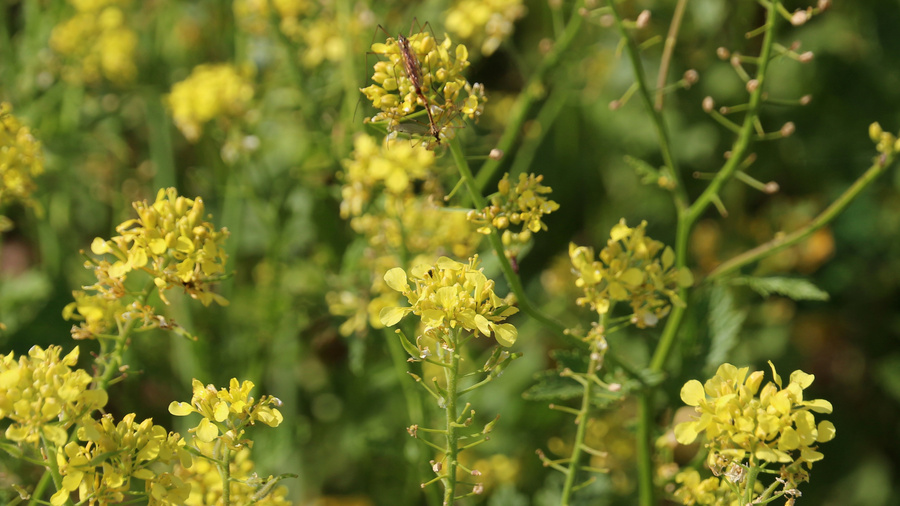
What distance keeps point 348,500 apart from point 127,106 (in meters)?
2.19

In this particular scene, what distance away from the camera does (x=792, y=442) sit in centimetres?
129

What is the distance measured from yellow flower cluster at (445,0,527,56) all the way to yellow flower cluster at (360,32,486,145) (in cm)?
121

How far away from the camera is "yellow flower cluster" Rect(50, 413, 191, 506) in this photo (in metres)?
1.34

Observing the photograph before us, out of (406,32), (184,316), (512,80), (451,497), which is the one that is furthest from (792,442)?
(512,80)

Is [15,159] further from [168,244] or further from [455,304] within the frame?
[455,304]

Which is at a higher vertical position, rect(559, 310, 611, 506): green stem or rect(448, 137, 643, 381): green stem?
rect(448, 137, 643, 381): green stem

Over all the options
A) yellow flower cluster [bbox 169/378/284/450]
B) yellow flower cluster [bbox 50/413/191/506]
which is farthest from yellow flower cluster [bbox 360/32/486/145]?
yellow flower cluster [bbox 50/413/191/506]

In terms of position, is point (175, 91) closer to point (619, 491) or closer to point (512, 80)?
point (512, 80)

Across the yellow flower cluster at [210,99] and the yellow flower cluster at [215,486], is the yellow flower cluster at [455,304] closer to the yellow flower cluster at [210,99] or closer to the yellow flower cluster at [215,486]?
the yellow flower cluster at [215,486]

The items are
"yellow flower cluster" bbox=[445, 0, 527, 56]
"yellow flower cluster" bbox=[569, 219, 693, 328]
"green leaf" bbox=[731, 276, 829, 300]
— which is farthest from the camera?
"yellow flower cluster" bbox=[445, 0, 527, 56]

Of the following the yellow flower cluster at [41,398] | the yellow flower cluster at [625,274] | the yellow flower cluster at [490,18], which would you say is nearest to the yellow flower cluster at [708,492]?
the yellow flower cluster at [625,274]

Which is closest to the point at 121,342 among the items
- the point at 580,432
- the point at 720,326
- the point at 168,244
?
the point at 168,244

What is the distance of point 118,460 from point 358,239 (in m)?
1.28

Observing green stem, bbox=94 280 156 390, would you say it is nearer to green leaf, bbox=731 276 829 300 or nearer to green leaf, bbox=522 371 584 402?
green leaf, bbox=522 371 584 402
